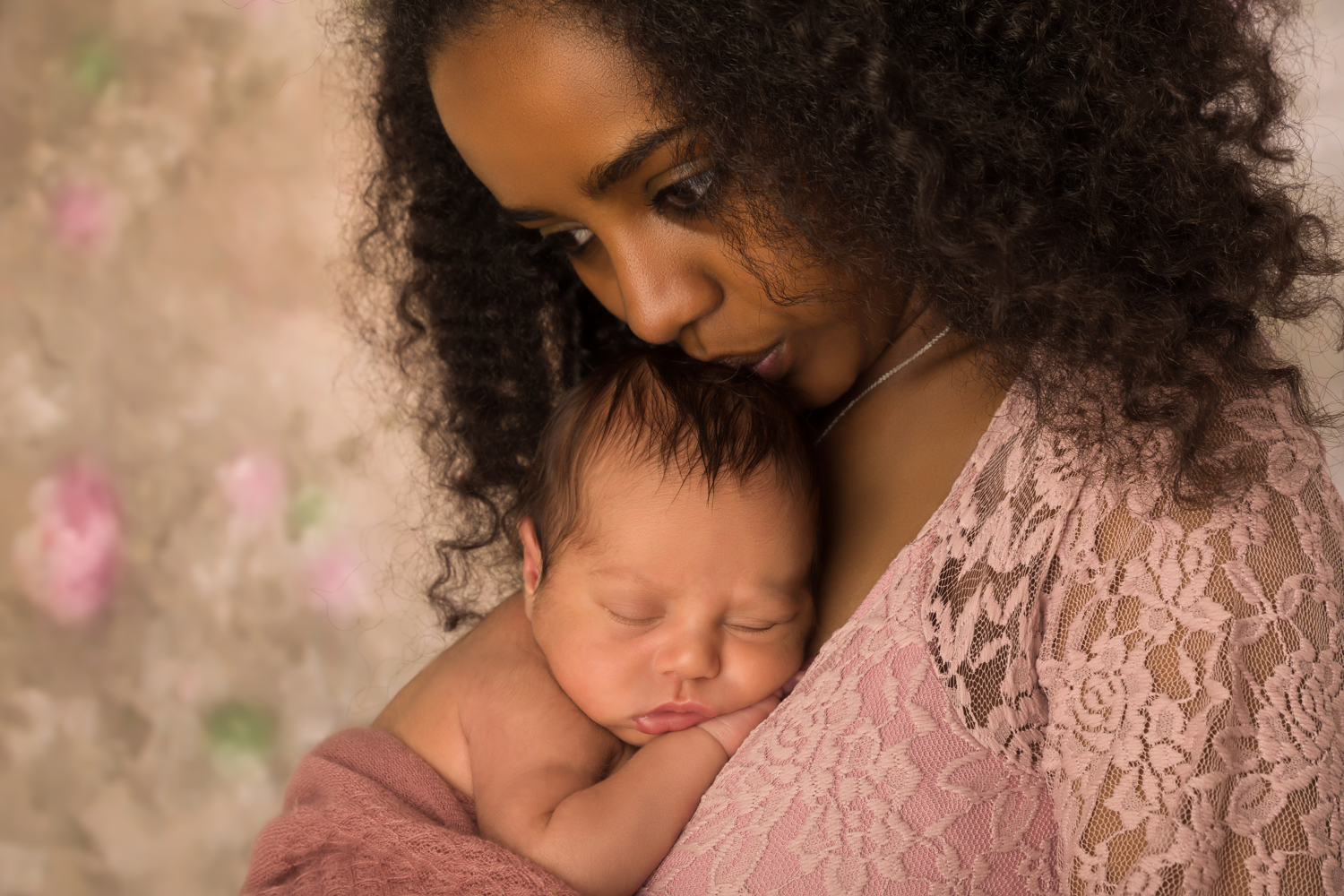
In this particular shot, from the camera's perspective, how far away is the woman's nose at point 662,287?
1.28m

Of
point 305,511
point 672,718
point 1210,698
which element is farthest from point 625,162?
point 305,511

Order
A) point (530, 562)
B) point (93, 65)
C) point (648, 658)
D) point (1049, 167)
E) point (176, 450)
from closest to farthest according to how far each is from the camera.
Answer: point (1049, 167) < point (648, 658) < point (530, 562) < point (93, 65) < point (176, 450)

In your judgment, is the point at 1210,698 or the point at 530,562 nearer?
the point at 1210,698

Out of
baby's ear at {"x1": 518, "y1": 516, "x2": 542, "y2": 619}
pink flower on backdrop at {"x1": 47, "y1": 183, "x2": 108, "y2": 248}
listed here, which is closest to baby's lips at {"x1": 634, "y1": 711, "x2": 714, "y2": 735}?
baby's ear at {"x1": 518, "y1": 516, "x2": 542, "y2": 619}

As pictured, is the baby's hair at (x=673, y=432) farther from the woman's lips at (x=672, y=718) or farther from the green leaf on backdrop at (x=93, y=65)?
the green leaf on backdrop at (x=93, y=65)

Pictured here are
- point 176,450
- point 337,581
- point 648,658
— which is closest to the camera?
point 648,658

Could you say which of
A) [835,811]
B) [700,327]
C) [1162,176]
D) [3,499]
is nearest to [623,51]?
[700,327]

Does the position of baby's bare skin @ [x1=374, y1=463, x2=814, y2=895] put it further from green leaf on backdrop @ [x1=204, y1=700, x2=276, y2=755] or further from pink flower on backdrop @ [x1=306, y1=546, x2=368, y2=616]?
green leaf on backdrop @ [x1=204, y1=700, x2=276, y2=755]

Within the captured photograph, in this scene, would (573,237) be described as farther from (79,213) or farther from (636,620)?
(79,213)

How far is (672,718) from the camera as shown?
1338 mm

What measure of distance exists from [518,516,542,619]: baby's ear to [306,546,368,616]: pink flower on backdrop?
1.22 metres

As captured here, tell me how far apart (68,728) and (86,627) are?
0.74ft

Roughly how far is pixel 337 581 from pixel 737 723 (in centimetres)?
154

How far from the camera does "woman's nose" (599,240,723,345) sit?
1275 millimetres
